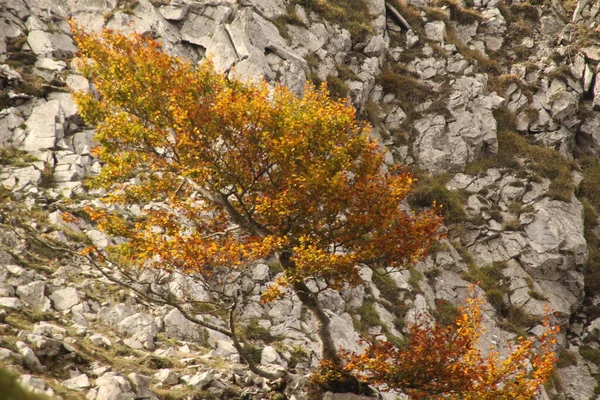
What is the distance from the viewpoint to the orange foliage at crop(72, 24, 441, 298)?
48.6 feet

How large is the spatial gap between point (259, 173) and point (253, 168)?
262 millimetres

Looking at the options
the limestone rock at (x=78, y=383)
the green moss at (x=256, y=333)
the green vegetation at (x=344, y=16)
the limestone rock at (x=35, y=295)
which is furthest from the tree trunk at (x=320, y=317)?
the green vegetation at (x=344, y=16)

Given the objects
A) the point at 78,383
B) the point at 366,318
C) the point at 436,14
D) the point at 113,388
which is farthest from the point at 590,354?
the point at 436,14

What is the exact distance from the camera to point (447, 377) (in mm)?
14945

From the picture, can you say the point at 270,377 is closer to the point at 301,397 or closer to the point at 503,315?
the point at 301,397

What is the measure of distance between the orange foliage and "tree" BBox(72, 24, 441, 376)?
0.04 meters

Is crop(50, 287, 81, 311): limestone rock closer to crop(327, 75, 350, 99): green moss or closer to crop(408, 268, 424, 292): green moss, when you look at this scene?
crop(408, 268, 424, 292): green moss

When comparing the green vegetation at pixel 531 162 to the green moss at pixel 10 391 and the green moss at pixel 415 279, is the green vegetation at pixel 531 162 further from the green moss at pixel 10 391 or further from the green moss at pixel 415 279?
the green moss at pixel 10 391

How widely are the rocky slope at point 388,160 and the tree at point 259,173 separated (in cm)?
379

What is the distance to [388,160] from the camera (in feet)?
128

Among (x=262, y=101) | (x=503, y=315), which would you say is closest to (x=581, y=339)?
(x=503, y=315)

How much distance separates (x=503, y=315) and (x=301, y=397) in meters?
22.6

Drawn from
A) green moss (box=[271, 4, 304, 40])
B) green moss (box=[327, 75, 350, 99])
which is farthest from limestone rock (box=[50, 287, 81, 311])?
green moss (box=[271, 4, 304, 40])

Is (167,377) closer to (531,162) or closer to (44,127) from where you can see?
(44,127)
